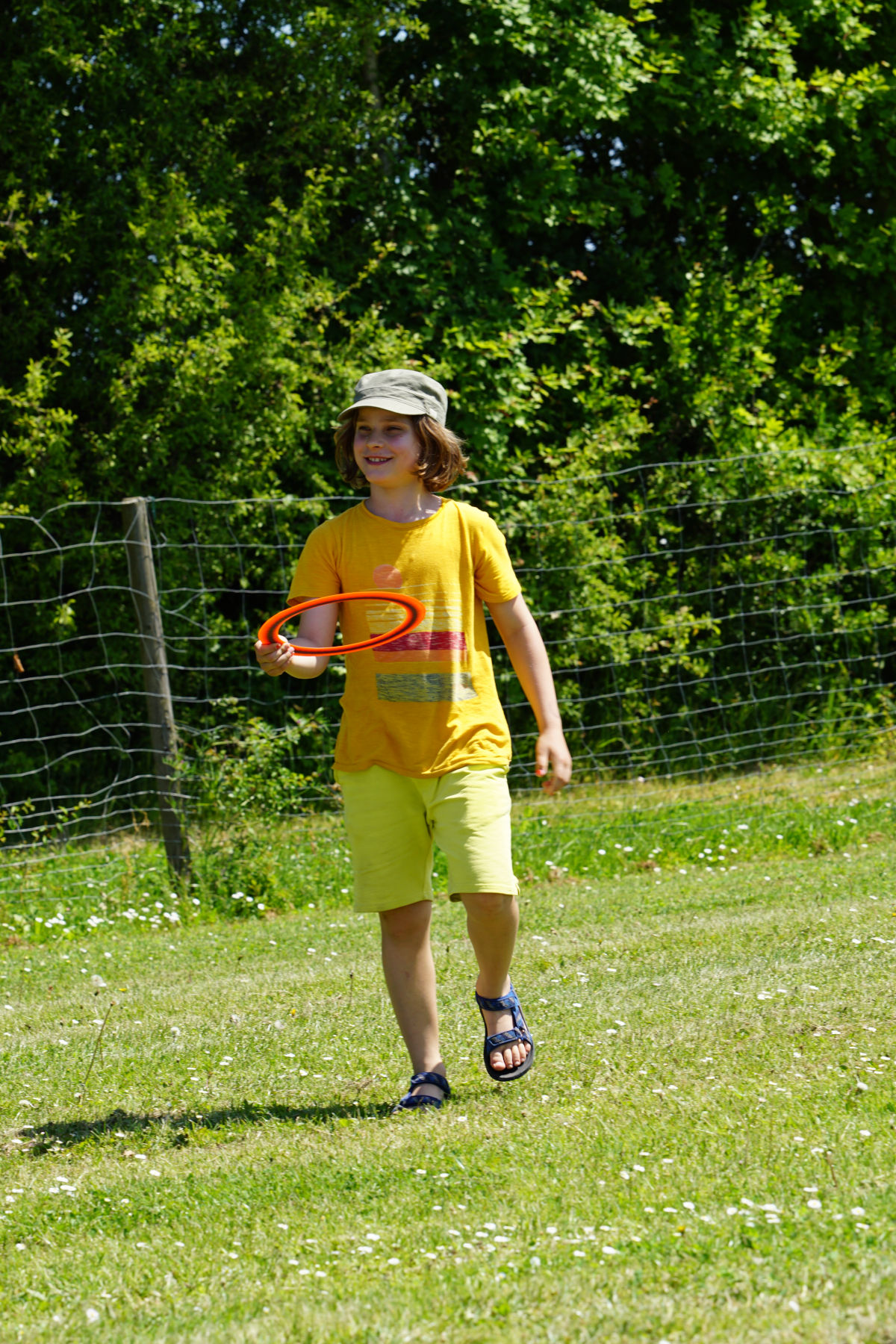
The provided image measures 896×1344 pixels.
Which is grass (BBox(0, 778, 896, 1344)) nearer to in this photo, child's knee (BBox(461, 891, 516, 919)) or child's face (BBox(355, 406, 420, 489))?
child's knee (BBox(461, 891, 516, 919))

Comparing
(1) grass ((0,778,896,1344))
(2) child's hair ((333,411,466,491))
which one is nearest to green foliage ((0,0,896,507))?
(1) grass ((0,778,896,1344))

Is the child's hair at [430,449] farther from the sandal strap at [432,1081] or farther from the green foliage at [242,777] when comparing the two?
the green foliage at [242,777]

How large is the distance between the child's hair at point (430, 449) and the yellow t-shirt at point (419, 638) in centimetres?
8

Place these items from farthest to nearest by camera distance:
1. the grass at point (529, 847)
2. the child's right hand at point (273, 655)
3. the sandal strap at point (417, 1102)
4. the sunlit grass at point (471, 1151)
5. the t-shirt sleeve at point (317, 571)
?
the grass at point (529, 847) < the t-shirt sleeve at point (317, 571) < the sandal strap at point (417, 1102) < the child's right hand at point (273, 655) < the sunlit grass at point (471, 1151)

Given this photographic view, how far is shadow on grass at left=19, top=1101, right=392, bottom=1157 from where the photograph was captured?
3.31 m

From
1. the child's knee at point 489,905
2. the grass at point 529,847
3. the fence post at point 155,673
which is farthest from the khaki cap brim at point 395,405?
the grass at point 529,847

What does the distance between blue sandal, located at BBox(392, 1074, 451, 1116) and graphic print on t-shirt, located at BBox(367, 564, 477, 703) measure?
36.5 inches

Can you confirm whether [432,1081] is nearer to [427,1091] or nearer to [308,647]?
[427,1091]

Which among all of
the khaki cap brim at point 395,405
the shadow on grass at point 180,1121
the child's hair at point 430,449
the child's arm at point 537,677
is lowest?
the shadow on grass at point 180,1121

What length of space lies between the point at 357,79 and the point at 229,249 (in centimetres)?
151

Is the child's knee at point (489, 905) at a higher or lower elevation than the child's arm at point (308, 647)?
lower

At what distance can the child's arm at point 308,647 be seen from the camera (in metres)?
3.26

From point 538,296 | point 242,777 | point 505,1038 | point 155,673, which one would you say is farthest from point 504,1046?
point 538,296

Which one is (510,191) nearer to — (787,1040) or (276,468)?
(276,468)
